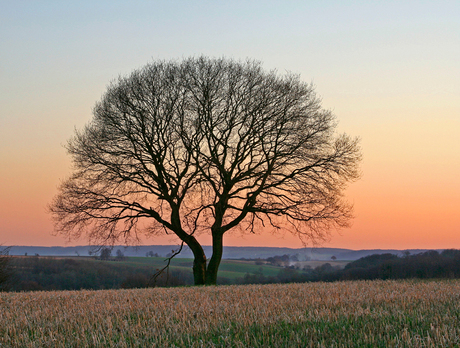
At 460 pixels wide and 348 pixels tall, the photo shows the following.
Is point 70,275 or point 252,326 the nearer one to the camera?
point 252,326

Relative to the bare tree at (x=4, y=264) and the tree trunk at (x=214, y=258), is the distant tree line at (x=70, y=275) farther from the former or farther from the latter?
the tree trunk at (x=214, y=258)

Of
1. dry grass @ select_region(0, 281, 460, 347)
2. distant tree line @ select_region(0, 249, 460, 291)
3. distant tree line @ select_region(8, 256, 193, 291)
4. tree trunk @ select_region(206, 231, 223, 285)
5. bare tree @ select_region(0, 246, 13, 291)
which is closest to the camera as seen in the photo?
dry grass @ select_region(0, 281, 460, 347)

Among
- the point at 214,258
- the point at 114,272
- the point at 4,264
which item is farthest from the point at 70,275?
the point at 214,258

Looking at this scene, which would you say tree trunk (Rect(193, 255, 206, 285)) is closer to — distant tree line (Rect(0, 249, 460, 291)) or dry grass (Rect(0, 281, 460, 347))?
dry grass (Rect(0, 281, 460, 347))

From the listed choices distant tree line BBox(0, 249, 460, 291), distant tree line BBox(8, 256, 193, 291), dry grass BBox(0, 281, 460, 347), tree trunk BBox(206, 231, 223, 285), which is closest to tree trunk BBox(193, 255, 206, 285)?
tree trunk BBox(206, 231, 223, 285)

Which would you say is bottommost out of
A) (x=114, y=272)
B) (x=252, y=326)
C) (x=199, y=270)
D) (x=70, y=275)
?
(x=114, y=272)

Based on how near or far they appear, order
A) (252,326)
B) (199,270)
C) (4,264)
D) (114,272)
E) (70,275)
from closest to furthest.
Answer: (252,326), (199,270), (4,264), (70,275), (114,272)

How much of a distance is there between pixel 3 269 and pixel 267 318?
3477 centimetres

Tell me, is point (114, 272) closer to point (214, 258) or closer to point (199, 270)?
point (199, 270)

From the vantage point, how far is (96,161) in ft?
78.7

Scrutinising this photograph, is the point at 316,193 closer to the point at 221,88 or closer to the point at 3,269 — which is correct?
the point at 221,88

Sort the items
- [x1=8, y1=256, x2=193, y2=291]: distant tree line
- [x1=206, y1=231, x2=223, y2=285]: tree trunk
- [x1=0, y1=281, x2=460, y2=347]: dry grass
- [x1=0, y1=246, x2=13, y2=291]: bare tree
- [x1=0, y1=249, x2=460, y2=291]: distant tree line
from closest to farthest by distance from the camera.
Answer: [x1=0, y1=281, x2=460, y2=347]: dry grass
[x1=206, y1=231, x2=223, y2=285]: tree trunk
[x1=0, y1=246, x2=13, y2=291]: bare tree
[x1=0, y1=249, x2=460, y2=291]: distant tree line
[x1=8, y1=256, x2=193, y2=291]: distant tree line

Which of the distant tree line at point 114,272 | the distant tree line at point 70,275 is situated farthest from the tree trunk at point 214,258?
the distant tree line at point 70,275

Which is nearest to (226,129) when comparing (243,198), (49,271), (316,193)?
(243,198)
